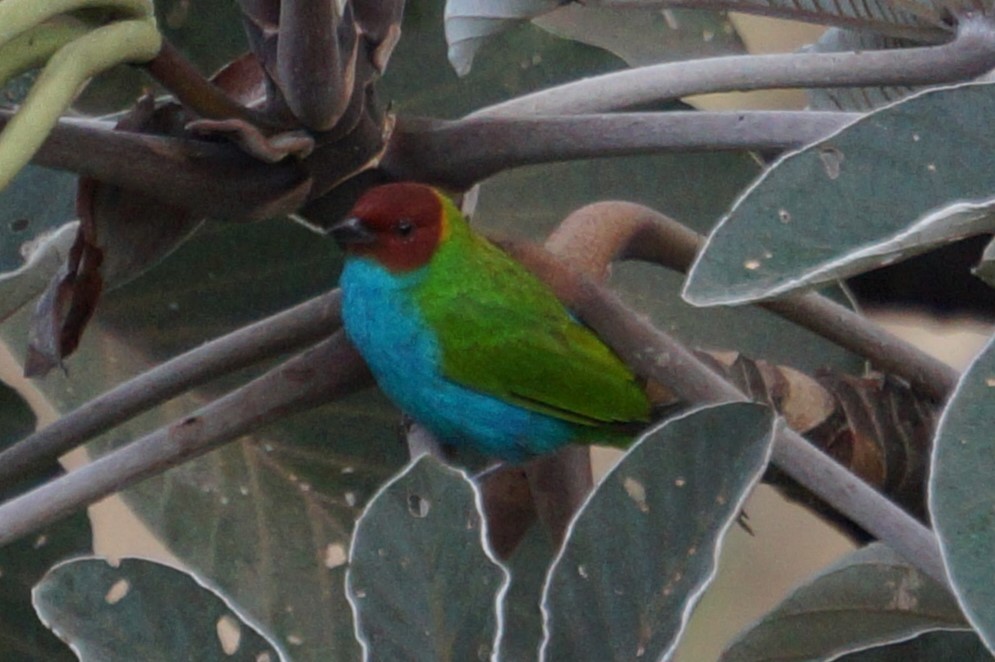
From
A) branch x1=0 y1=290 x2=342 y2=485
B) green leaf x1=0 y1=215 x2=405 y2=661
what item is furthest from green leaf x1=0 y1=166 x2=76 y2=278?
branch x1=0 y1=290 x2=342 y2=485

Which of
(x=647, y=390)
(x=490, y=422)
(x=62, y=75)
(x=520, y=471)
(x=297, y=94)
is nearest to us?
(x=62, y=75)

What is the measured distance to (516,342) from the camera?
1.50m

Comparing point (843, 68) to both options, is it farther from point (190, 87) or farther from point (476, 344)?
point (476, 344)

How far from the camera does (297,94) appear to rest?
2.87 ft

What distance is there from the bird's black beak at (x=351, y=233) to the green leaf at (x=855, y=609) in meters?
0.47

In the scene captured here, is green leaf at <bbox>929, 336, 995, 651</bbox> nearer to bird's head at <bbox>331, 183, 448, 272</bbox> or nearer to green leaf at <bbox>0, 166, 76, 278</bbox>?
bird's head at <bbox>331, 183, 448, 272</bbox>

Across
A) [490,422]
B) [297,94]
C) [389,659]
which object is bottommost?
[490,422]

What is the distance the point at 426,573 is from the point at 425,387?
799 mm

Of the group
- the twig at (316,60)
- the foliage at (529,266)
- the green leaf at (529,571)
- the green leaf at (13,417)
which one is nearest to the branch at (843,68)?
the foliage at (529,266)

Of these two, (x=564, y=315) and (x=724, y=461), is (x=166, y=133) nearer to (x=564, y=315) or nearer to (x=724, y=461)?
(x=724, y=461)

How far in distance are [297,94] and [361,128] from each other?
0.09 m

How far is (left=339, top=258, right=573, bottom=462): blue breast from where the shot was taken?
1323 millimetres

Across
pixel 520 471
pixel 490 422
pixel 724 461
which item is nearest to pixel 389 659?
pixel 724 461

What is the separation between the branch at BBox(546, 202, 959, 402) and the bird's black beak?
0.21 m
